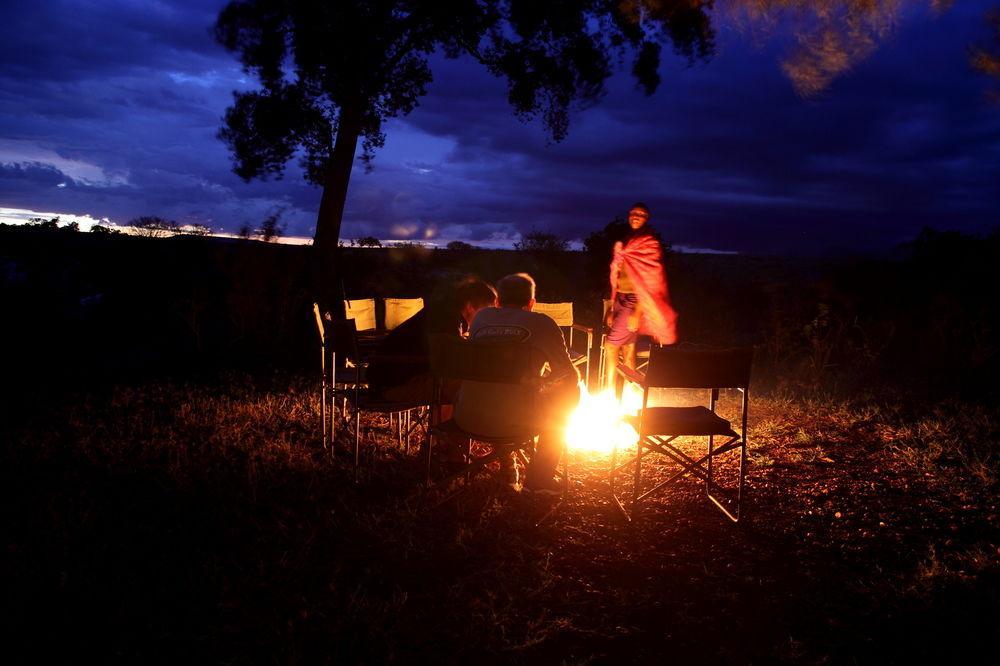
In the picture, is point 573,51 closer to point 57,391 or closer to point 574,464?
point 574,464

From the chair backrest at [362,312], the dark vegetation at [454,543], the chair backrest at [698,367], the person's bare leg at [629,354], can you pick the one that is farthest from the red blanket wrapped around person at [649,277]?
the chair backrest at [698,367]

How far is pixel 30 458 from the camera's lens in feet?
14.3

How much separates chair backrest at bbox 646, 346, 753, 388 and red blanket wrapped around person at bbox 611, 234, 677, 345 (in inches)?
92.5

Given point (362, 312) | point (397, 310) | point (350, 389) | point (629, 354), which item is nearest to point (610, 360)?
point (629, 354)

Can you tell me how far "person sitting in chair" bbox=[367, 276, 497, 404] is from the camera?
4.06 metres

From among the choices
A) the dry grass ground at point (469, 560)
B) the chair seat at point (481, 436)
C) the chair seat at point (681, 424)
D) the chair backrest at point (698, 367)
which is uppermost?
the chair backrest at point (698, 367)

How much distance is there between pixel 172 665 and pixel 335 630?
21.4 inches

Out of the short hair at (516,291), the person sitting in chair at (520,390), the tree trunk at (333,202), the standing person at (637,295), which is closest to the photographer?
the person sitting in chair at (520,390)

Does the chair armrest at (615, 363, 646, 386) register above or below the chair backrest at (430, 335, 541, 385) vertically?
below

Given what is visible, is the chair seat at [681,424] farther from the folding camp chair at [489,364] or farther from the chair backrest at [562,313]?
the chair backrest at [562,313]

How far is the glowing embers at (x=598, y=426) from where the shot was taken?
16.3 feet

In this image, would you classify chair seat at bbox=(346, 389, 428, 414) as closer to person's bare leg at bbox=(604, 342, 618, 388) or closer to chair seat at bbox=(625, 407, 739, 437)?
chair seat at bbox=(625, 407, 739, 437)

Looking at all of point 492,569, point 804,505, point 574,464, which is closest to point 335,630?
point 492,569

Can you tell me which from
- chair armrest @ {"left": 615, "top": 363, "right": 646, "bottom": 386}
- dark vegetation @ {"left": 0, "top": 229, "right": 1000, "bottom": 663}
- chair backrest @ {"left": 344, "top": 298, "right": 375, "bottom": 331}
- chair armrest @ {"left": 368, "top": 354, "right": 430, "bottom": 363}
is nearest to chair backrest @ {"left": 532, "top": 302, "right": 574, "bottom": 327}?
chair backrest @ {"left": 344, "top": 298, "right": 375, "bottom": 331}
